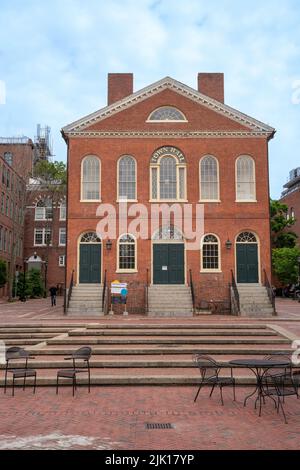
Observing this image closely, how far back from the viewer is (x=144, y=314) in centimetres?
2339

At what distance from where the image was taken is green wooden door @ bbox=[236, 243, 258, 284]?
82.0 ft

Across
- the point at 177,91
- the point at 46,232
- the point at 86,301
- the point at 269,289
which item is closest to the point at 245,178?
the point at 177,91

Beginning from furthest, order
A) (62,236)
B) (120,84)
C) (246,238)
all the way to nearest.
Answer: (62,236), (120,84), (246,238)

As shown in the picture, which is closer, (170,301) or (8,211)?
(170,301)

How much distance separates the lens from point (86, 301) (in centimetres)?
2364

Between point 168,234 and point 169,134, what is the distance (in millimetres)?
5383

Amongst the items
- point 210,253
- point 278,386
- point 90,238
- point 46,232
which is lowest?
point 278,386

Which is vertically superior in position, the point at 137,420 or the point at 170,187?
the point at 170,187

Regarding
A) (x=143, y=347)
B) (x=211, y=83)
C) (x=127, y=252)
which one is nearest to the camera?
(x=143, y=347)

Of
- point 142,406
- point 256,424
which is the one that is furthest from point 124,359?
point 256,424

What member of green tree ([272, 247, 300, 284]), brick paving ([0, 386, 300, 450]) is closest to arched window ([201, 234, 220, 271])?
brick paving ([0, 386, 300, 450])

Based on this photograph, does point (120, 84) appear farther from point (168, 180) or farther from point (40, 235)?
point (40, 235)
